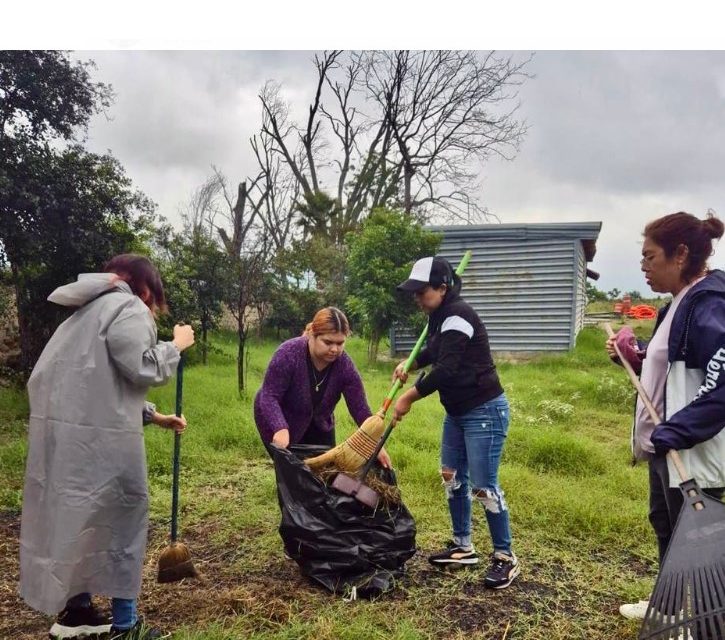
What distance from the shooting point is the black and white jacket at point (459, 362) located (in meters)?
2.09

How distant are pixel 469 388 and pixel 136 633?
1.39 meters

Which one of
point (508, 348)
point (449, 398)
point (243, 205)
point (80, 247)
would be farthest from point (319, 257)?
point (449, 398)

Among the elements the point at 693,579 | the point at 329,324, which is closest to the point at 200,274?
the point at 329,324

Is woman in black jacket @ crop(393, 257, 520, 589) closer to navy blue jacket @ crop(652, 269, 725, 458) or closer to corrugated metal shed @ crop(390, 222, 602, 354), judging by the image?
navy blue jacket @ crop(652, 269, 725, 458)

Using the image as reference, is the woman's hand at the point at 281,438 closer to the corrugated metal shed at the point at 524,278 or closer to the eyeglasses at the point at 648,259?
the eyeglasses at the point at 648,259

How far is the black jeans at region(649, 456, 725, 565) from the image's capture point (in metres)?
1.59

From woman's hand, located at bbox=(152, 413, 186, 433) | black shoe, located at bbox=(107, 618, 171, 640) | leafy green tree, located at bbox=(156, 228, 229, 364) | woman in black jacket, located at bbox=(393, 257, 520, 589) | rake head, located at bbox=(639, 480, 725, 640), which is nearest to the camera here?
rake head, located at bbox=(639, 480, 725, 640)

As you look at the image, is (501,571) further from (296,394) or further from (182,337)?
(182,337)

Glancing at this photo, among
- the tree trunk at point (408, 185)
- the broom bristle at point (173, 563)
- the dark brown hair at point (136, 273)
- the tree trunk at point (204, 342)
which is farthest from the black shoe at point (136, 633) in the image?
the tree trunk at point (204, 342)

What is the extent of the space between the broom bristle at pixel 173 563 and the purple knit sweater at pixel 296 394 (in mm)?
537

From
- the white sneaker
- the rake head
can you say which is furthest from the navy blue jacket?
the white sneaker

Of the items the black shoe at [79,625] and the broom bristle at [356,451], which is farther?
the broom bristle at [356,451]

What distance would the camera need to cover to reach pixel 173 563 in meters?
2.18

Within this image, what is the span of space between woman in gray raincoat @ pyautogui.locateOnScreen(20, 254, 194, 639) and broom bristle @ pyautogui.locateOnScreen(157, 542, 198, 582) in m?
0.47
